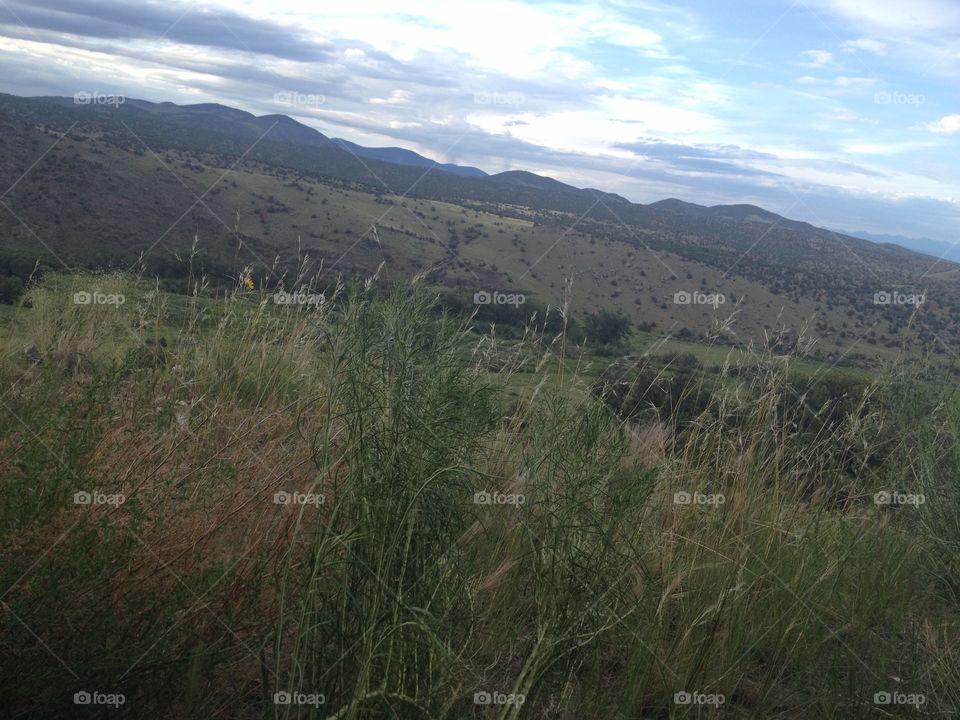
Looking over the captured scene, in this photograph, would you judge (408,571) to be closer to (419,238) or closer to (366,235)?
(366,235)

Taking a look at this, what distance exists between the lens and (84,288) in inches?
246

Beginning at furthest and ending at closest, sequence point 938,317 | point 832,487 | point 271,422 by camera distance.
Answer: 1. point 938,317
2. point 832,487
3. point 271,422

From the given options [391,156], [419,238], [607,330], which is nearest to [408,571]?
[607,330]

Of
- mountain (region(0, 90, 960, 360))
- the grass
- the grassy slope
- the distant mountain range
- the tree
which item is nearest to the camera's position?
the grass

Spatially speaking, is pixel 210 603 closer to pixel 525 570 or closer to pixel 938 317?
pixel 525 570

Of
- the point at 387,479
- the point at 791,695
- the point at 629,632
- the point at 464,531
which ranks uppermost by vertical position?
the point at 387,479

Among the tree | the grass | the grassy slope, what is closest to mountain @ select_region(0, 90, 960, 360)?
the grassy slope

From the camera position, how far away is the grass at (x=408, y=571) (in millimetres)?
2156

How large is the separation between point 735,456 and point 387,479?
10.1 ft

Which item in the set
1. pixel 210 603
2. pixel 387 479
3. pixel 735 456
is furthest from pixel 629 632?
pixel 735 456

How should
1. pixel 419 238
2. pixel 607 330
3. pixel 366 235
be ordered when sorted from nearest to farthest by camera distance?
pixel 607 330 < pixel 366 235 < pixel 419 238

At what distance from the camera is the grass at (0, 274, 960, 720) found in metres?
2.16

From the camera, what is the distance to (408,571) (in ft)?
7.20

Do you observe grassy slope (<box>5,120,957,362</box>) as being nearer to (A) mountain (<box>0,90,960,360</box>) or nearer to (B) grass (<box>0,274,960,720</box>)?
(A) mountain (<box>0,90,960,360</box>)
